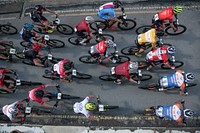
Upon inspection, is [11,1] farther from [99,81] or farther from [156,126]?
[156,126]

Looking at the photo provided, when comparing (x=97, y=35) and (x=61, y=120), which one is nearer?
(x=61, y=120)

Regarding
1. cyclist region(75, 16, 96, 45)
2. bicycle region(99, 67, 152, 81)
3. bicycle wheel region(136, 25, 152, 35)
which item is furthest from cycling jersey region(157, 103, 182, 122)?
cyclist region(75, 16, 96, 45)

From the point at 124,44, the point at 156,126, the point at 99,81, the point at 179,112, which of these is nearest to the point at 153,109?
the point at 156,126

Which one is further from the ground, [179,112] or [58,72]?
[58,72]

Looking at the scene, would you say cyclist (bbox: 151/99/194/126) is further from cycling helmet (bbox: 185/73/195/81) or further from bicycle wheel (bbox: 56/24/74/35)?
bicycle wheel (bbox: 56/24/74/35)

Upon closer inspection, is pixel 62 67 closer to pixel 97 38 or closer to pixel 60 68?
pixel 60 68

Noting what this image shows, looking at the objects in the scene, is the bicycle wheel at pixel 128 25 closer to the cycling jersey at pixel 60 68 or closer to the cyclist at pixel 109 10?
the cyclist at pixel 109 10
